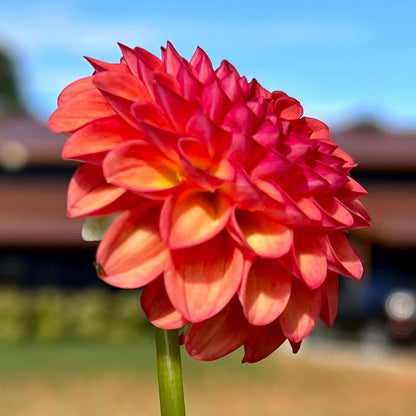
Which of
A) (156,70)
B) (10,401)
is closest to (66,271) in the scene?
(10,401)

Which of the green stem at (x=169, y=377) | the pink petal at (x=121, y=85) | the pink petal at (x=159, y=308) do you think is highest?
the pink petal at (x=121, y=85)

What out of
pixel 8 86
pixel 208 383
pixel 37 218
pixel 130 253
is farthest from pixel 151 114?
pixel 8 86

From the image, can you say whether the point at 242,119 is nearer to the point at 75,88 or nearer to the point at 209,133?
the point at 209,133

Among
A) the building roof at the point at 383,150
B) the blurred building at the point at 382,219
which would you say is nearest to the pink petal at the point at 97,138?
the blurred building at the point at 382,219

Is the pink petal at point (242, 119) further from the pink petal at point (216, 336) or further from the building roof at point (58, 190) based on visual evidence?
the building roof at point (58, 190)

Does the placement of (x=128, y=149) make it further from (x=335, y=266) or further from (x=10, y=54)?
(x=10, y=54)

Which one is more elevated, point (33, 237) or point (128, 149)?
point (33, 237)
